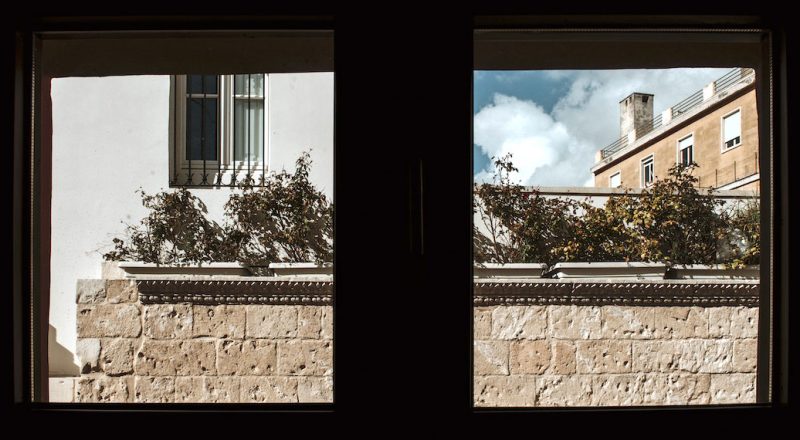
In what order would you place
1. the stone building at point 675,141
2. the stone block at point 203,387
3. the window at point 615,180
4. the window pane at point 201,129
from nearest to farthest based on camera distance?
the stone building at point 675,141, the window at point 615,180, the window pane at point 201,129, the stone block at point 203,387

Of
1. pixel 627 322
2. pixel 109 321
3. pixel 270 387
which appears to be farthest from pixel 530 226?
pixel 109 321

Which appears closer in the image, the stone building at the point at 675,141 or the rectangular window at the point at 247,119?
the stone building at the point at 675,141

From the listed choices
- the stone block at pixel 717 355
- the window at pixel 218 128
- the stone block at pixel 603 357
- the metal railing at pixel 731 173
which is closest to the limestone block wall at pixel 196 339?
the window at pixel 218 128

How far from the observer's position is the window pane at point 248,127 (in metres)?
3.10

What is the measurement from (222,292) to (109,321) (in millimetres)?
790

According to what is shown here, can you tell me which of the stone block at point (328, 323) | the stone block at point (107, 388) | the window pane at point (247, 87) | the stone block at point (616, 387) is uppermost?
the window pane at point (247, 87)

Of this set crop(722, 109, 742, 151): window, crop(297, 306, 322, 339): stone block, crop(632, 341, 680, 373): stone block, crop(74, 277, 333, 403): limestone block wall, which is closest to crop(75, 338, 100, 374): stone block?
crop(74, 277, 333, 403): limestone block wall

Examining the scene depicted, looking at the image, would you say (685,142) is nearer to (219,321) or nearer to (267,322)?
(267,322)

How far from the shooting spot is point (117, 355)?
4.11 meters

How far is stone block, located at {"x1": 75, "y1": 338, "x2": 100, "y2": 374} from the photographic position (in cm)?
385

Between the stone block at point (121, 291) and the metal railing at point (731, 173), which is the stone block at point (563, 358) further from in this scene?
the stone block at point (121, 291)

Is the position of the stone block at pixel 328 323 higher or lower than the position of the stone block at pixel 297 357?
higher
